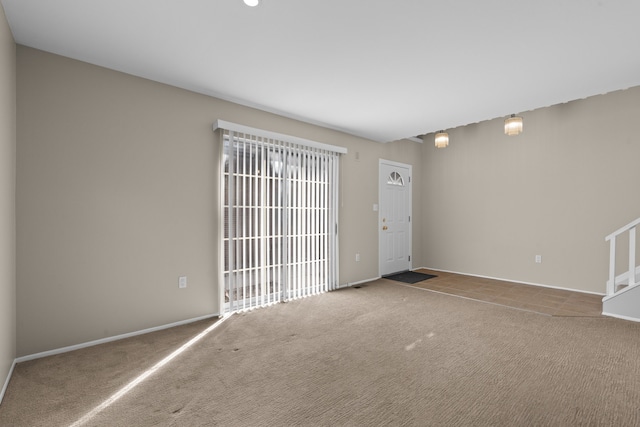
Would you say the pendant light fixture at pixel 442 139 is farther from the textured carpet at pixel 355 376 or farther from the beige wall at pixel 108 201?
the beige wall at pixel 108 201

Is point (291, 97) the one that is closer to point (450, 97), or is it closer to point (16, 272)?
point (450, 97)

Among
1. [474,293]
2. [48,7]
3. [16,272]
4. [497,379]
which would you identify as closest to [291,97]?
[48,7]

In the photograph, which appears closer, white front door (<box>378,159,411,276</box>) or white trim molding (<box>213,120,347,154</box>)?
white trim molding (<box>213,120,347,154</box>)

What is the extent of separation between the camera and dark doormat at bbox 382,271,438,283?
17.1 feet

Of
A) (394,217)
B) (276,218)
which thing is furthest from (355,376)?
(394,217)

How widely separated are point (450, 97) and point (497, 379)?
9.24ft

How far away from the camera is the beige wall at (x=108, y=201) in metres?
2.43

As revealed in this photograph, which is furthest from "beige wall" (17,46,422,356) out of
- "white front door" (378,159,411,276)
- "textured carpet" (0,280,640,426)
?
"white front door" (378,159,411,276)

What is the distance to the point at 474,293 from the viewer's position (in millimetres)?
4398

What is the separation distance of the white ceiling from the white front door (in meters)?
2.18

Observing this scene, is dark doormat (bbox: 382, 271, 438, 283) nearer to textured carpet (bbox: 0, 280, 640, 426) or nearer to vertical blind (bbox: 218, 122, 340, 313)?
vertical blind (bbox: 218, 122, 340, 313)

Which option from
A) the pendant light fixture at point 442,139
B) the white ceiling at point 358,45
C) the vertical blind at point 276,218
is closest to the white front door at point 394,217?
the pendant light fixture at point 442,139

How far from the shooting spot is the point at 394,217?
5.71m

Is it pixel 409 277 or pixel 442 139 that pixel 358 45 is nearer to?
pixel 442 139
